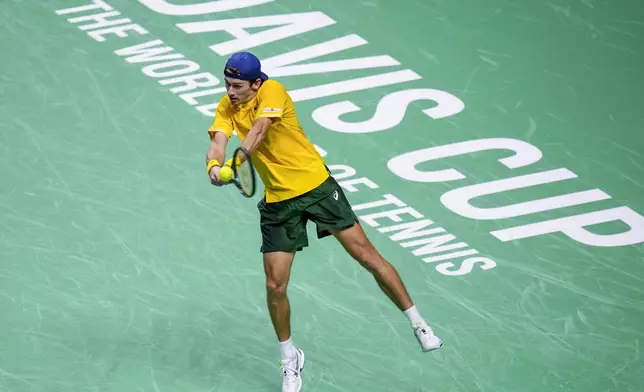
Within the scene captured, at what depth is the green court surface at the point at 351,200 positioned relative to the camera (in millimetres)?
9805

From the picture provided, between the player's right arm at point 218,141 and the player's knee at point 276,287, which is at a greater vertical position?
the player's right arm at point 218,141

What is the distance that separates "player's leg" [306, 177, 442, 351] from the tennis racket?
25.6 inches

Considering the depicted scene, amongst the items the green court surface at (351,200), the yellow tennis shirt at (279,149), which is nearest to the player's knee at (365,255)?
the yellow tennis shirt at (279,149)

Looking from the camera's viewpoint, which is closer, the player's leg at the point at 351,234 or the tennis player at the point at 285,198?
the tennis player at the point at 285,198

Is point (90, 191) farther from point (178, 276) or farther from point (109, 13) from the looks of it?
point (109, 13)

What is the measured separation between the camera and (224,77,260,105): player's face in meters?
8.84

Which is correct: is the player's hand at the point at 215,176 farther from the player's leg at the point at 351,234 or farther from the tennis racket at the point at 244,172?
the player's leg at the point at 351,234

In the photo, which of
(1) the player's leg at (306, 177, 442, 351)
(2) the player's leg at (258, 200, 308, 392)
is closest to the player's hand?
(2) the player's leg at (258, 200, 308, 392)

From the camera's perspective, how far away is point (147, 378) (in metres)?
9.44

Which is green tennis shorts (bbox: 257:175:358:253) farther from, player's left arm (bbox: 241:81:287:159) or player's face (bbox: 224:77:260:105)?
player's face (bbox: 224:77:260:105)

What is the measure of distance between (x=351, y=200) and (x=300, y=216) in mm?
2664

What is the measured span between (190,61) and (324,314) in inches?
173

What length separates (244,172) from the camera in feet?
28.4

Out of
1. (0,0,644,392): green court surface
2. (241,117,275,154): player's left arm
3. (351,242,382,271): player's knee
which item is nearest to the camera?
(241,117,275,154): player's left arm
